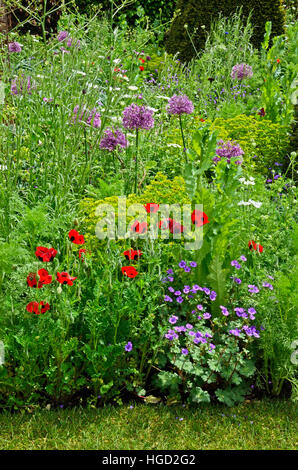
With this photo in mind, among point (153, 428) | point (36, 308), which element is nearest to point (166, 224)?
point (36, 308)

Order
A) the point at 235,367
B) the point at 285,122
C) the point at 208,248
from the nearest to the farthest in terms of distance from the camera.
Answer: the point at 235,367, the point at 208,248, the point at 285,122

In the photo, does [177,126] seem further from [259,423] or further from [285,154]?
[259,423]

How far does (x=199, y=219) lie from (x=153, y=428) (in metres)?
1.13

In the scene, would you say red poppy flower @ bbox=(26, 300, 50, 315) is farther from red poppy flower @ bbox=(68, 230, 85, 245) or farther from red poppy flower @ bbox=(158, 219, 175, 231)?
red poppy flower @ bbox=(158, 219, 175, 231)

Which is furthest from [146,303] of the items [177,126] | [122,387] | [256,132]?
[177,126]

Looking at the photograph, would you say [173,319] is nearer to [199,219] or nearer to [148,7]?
[199,219]

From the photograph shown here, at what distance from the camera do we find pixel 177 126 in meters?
5.71

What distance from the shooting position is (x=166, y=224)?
325cm

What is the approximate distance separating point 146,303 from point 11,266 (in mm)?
740

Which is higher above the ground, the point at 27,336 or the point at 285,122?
the point at 285,122

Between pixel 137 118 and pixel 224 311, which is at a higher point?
pixel 137 118

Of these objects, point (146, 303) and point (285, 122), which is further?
point (285, 122)
